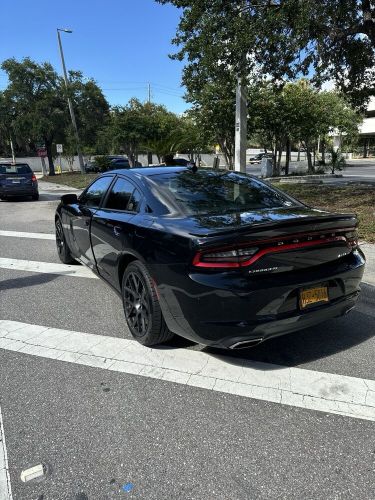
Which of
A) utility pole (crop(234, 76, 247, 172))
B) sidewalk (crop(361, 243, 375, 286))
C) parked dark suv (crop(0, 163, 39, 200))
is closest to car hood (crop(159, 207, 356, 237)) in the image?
sidewalk (crop(361, 243, 375, 286))

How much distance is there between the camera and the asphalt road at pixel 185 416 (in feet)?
7.29

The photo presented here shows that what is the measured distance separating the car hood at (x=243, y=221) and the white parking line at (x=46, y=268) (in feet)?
9.83

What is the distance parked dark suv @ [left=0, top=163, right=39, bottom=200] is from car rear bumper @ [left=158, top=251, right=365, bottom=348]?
48.0ft

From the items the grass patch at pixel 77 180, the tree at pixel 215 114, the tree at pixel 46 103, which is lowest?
the grass patch at pixel 77 180

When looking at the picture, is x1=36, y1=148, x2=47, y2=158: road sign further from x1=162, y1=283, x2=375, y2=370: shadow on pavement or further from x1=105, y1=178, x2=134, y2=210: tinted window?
x1=162, y1=283, x2=375, y2=370: shadow on pavement

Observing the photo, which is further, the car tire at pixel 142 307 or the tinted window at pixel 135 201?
the tinted window at pixel 135 201

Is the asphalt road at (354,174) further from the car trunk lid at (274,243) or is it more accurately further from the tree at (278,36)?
the car trunk lid at (274,243)

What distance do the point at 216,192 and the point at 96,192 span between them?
5.83 feet

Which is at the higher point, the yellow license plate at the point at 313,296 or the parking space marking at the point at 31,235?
the yellow license plate at the point at 313,296

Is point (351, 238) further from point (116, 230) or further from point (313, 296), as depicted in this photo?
point (116, 230)

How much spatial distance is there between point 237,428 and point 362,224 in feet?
21.9

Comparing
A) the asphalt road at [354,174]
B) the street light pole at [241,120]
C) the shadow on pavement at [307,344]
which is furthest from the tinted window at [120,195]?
the asphalt road at [354,174]

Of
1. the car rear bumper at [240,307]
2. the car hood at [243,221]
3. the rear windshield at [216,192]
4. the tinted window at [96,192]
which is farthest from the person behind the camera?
the tinted window at [96,192]

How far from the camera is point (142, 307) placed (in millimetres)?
3660
